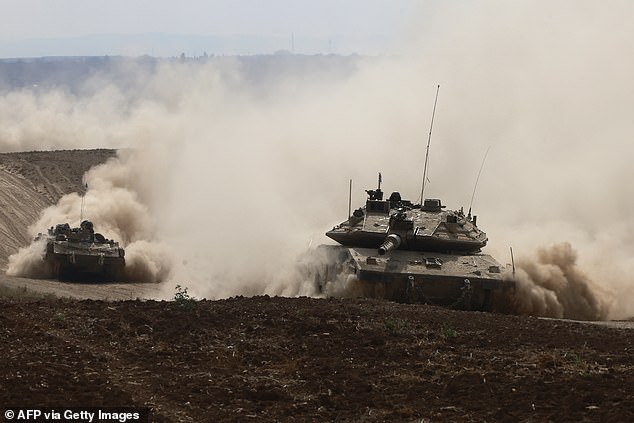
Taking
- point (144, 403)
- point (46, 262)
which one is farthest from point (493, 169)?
point (144, 403)

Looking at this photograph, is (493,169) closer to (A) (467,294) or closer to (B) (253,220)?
(B) (253,220)

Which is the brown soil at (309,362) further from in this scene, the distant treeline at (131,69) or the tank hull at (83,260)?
the distant treeline at (131,69)

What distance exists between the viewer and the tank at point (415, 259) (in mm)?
20031

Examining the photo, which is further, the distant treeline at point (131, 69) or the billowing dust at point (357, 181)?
the distant treeline at point (131, 69)

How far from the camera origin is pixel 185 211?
37812 mm

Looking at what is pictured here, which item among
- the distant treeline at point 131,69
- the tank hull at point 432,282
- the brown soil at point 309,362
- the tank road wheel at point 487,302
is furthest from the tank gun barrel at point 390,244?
the distant treeline at point 131,69

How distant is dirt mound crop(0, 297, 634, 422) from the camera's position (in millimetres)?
10328

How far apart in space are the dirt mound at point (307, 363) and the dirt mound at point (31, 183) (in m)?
21.4

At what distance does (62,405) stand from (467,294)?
36.7 ft

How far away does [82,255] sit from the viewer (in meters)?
29.2

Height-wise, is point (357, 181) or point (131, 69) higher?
point (131, 69)

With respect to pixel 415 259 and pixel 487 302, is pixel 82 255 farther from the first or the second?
pixel 487 302

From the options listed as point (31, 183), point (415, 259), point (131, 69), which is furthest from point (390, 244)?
point (131, 69)

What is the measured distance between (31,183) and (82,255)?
1796 centimetres
